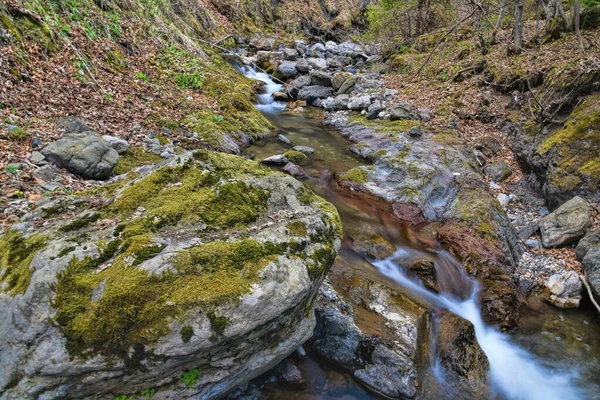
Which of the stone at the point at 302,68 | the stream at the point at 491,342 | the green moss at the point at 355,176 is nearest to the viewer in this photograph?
the stream at the point at 491,342

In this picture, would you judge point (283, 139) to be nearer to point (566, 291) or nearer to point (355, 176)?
point (355, 176)

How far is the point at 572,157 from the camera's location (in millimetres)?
8047

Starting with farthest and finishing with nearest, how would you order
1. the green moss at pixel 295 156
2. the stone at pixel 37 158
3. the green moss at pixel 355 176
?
the green moss at pixel 295 156 < the green moss at pixel 355 176 < the stone at pixel 37 158

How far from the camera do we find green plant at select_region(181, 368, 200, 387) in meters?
3.04

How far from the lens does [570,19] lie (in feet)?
44.3

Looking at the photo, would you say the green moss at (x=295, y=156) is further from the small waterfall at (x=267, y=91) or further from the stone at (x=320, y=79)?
the stone at (x=320, y=79)

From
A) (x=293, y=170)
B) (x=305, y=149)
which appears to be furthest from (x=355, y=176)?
(x=305, y=149)

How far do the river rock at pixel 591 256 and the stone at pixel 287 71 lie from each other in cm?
1649

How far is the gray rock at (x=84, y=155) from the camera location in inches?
219

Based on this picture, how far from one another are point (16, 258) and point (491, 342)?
6103 millimetres

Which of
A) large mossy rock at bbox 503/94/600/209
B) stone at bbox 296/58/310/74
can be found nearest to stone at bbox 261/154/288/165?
large mossy rock at bbox 503/94/600/209

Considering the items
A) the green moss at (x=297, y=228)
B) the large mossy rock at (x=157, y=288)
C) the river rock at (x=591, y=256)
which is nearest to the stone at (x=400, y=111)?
the river rock at (x=591, y=256)

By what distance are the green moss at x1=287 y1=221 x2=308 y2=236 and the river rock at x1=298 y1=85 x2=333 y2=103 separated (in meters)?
14.4

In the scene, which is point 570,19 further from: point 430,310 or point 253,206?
point 253,206
